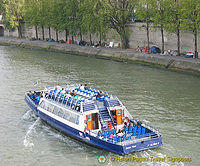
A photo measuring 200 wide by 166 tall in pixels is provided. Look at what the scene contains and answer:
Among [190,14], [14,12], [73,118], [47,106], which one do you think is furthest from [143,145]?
[14,12]

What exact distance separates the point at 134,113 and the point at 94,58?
3569cm

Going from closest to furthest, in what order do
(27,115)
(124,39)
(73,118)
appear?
1. (73,118)
2. (27,115)
3. (124,39)

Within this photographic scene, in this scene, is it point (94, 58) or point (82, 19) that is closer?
point (94, 58)

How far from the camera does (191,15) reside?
5628 centimetres

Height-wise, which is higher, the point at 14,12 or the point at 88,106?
the point at 14,12

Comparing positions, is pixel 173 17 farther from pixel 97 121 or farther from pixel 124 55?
pixel 97 121

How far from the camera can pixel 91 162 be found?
88.6 feet

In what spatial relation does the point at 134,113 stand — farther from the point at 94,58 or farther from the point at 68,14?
the point at 68,14

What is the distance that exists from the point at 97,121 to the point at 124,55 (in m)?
38.6

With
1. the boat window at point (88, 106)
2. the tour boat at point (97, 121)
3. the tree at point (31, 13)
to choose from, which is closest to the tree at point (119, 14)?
the tree at point (31, 13)

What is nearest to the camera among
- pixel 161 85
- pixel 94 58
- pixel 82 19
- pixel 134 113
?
pixel 134 113

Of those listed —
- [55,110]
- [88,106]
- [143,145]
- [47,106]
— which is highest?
[88,106]

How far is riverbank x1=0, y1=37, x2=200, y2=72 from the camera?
184 feet

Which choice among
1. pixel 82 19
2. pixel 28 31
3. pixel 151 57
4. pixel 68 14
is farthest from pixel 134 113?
pixel 28 31
